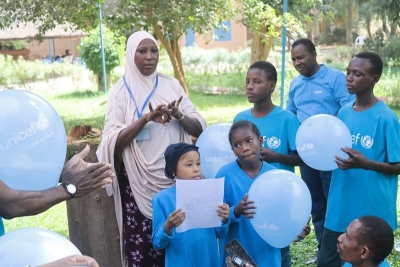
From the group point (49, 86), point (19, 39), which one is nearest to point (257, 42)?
point (49, 86)

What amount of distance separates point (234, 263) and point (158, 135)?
986 mm

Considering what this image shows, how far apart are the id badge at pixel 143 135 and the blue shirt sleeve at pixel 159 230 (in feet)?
1.86

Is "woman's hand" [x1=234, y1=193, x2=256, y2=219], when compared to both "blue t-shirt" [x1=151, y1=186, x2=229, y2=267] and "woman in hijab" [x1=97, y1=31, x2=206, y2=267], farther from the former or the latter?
"woman in hijab" [x1=97, y1=31, x2=206, y2=267]

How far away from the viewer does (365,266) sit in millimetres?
2535

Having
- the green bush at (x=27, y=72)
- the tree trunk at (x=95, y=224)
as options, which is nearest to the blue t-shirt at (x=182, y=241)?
the tree trunk at (x=95, y=224)

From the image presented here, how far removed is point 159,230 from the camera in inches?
110

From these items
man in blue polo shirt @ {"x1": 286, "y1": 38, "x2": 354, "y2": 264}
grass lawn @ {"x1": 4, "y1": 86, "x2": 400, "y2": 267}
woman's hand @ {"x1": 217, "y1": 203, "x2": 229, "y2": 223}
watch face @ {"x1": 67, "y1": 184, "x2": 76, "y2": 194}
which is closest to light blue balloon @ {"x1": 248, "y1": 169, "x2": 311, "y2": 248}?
woman's hand @ {"x1": 217, "y1": 203, "x2": 229, "y2": 223}

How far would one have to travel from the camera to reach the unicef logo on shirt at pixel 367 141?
3.16m

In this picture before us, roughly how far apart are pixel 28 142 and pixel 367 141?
1923 millimetres

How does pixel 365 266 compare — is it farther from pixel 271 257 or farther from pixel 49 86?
pixel 49 86

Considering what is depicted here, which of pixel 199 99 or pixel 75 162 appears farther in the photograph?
pixel 199 99

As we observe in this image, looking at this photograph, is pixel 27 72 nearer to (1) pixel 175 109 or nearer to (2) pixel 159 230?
(1) pixel 175 109

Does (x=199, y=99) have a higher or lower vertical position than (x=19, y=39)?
lower

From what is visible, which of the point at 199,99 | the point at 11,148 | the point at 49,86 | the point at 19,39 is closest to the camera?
the point at 11,148
